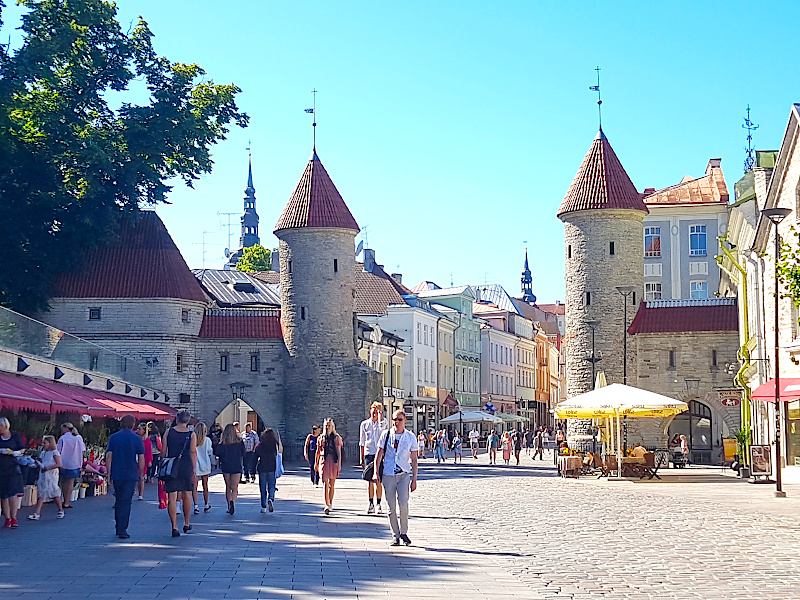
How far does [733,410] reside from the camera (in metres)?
50.1

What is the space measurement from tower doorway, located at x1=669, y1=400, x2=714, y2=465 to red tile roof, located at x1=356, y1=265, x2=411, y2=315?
33.7 m

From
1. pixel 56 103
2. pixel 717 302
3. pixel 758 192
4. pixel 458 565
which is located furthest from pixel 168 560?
pixel 717 302

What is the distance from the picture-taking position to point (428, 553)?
1418 cm

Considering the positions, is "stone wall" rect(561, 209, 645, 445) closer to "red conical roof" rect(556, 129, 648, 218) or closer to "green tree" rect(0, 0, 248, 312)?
"red conical roof" rect(556, 129, 648, 218)

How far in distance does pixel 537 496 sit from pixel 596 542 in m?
11.5

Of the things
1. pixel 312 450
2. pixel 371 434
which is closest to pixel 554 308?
pixel 312 450

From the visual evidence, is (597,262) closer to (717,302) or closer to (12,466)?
(717,302)

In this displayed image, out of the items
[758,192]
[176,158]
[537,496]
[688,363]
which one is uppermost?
[176,158]

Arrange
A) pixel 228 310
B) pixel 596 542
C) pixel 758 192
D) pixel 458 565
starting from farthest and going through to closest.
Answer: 1. pixel 228 310
2. pixel 758 192
3. pixel 596 542
4. pixel 458 565

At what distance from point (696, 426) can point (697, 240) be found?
2067 cm

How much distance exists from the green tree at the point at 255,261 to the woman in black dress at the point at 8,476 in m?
71.8

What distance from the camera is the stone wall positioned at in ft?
177

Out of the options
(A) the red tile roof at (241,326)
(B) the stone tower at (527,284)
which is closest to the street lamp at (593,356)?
(A) the red tile roof at (241,326)

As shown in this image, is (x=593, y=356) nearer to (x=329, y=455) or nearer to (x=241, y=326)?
(x=241, y=326)
